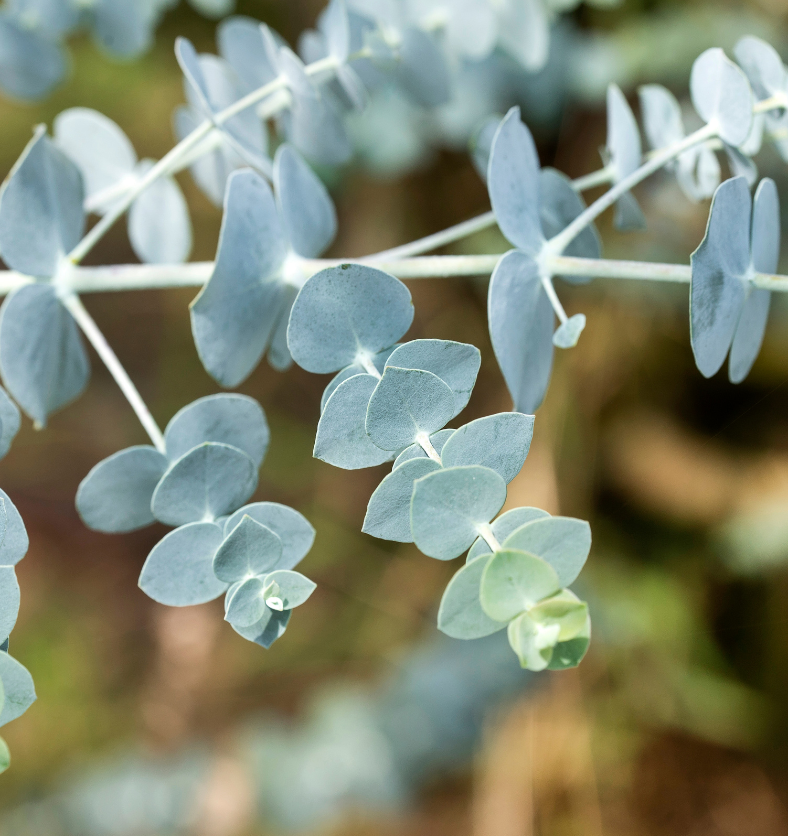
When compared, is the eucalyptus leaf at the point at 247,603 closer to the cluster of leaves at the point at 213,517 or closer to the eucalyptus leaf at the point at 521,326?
the cluster of leaves at the point at 213,517

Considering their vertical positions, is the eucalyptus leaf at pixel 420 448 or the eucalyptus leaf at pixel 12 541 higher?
the eucalyptus leaf at pixel 12 541

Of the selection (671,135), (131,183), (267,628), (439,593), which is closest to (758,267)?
(671,135)

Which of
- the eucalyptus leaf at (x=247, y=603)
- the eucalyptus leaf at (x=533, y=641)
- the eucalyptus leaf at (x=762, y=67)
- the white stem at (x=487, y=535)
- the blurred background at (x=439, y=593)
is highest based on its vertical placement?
the eucalyptus leaf at (x=762, y=67)

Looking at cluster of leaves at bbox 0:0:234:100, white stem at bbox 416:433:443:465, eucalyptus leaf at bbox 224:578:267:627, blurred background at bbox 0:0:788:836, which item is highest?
cluster of leaves at bbox 0:0:234:100

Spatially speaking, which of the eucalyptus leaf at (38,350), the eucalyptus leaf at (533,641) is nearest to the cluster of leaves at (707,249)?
the eucalyptus leaf at (533,641)

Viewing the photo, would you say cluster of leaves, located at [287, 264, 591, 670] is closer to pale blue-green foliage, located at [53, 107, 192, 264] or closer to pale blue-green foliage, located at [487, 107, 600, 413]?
pale blue-green foliage, located at [487, 107, 600, 413]

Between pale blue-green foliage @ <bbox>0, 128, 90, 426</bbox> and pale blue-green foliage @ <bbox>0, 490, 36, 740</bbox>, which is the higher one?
pale blue-green foliage @ <bbox>0, 128, 90, 426</bbox>

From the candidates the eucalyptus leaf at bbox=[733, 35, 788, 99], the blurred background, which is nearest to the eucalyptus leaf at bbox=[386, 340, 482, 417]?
the eucalyptus leaf at bbox=[733, 35, 788, 99]
